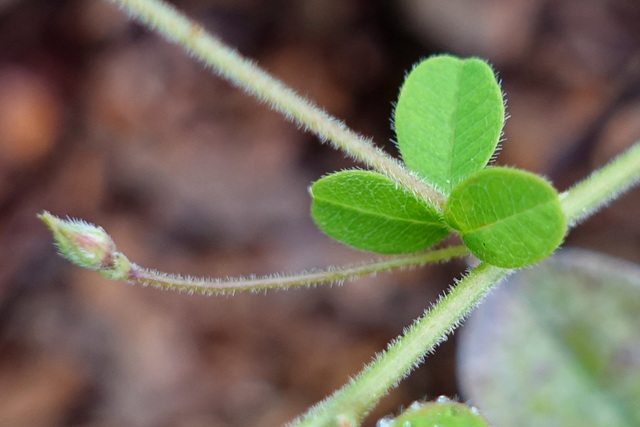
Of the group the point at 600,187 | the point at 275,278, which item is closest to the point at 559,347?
the point at 600,187

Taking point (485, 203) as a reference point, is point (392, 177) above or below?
above

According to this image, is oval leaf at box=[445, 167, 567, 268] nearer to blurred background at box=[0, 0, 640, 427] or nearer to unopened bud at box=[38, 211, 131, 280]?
unopened bud at box=[38, 211, 131, 280]

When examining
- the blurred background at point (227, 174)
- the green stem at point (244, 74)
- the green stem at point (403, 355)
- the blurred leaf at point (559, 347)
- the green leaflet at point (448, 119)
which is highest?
the blurred background at point (227, 174)

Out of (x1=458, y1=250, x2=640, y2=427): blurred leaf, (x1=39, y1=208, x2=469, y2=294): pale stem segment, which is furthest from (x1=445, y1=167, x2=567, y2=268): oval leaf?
(x1=458, y1=250, x2=640, y2=427): blurred leaf

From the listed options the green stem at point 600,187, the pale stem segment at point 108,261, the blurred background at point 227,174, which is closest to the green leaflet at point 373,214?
the pale stem segment at point 108,261

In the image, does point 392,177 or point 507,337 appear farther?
point 507,337

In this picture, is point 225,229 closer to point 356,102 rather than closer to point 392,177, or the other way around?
point 356,102

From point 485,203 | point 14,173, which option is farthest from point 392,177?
point 14,173

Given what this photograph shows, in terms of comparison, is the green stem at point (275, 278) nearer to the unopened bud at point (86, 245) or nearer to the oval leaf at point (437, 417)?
the unopened bud at point (86, 245)
